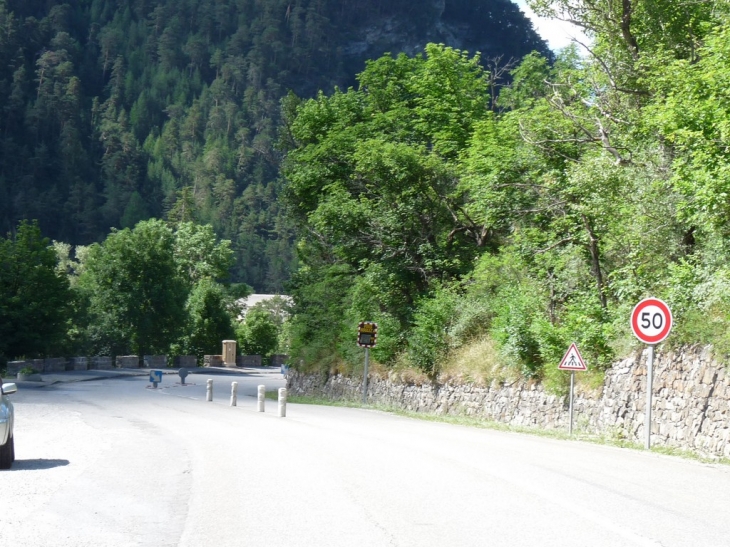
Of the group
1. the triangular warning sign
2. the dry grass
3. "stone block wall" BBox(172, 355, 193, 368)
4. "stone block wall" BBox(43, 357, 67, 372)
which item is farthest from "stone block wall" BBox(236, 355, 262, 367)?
the triangular warning sign

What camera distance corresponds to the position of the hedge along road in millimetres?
7926

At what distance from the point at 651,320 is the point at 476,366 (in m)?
15.9

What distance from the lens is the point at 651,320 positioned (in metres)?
16.7

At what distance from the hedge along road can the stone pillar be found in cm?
7409

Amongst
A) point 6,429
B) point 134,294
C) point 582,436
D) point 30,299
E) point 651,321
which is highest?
point 134,294

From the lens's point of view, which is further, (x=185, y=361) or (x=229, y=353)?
(x=229, y=353)

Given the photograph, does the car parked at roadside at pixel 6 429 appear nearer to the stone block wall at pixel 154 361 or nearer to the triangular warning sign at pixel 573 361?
the triangular warning sign at pixel 573 361

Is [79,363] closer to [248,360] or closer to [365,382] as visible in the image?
[248,360]

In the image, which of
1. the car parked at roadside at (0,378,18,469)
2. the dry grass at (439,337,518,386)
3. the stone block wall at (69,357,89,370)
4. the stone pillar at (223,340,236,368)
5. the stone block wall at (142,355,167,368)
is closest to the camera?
the car parked at roadside at (0,378,18,469)

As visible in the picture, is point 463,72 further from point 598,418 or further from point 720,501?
point 720,501

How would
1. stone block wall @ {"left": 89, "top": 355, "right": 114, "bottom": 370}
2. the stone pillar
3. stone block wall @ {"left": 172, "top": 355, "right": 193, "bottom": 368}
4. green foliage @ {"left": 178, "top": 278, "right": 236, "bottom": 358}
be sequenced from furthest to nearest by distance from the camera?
green foliage @ {"left": 178, "top": 278, "right": 236, "bottom": 358}, the stone pillar, stone block wall @ {"left": 172, "top": 355, "right": 193, "bottom": 368}, stone block wall @ {"left": 89, "top": 355, "right": 114, "bottom": 370}

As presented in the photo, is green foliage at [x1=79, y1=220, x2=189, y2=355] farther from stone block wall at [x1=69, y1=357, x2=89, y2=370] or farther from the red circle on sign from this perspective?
the red circle on sign

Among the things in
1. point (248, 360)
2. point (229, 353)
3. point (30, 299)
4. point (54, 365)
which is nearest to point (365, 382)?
point (30, 299)

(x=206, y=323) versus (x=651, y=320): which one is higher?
(x=206, y=323)
